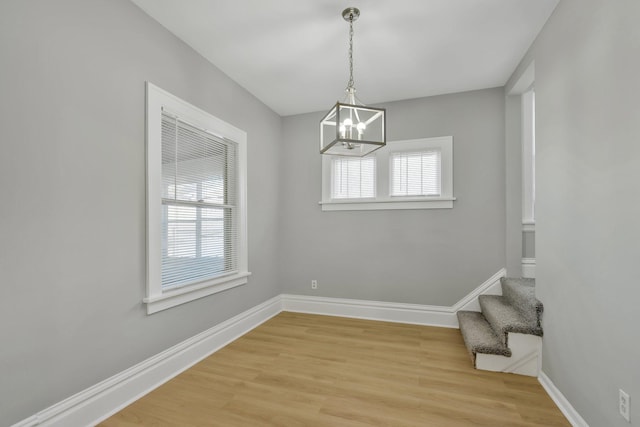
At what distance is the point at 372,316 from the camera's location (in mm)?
3871

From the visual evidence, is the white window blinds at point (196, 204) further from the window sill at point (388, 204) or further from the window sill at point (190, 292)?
the window sill at point (388, 204)

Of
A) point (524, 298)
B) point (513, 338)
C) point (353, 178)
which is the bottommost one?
point (513, 338)

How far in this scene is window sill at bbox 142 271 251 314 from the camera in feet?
7.49

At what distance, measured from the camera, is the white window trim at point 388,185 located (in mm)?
3609

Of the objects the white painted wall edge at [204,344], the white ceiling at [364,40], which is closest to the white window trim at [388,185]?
the white ceiling at [364,40]

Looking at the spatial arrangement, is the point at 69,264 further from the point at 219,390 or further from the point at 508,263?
the point at 508,263

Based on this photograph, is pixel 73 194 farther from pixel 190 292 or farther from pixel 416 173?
pixel 416 173

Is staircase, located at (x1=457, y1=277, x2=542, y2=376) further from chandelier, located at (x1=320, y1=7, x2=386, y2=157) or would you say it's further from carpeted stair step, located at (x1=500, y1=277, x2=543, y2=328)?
chandelier, located at (x1=320, y1=7, x2=386, y2=157)

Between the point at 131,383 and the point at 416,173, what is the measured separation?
3.44m

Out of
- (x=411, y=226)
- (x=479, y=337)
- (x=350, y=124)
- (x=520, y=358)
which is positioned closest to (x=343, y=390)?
(x=479, y=337)

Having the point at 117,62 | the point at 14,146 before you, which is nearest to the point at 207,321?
the point at 14,146

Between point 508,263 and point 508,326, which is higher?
point 508,263

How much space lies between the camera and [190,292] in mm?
2631

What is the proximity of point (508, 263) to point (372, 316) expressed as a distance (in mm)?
1694
